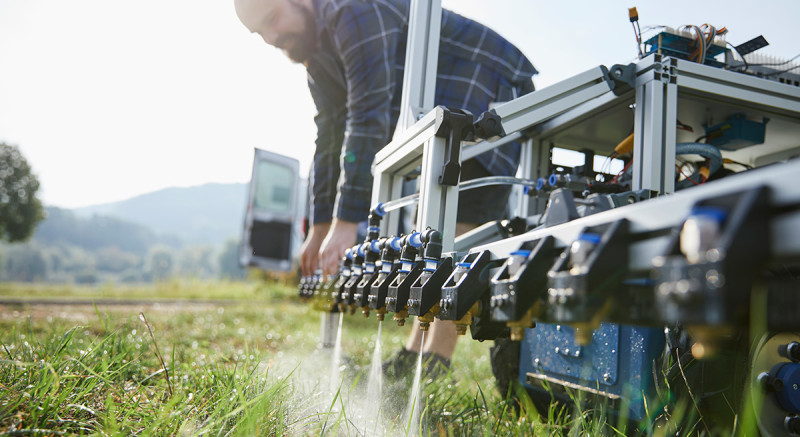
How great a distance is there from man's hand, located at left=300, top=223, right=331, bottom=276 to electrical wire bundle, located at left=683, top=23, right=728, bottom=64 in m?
2.05

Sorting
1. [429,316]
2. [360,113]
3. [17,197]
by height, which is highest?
[17,197]

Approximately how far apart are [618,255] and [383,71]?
1.90 meters

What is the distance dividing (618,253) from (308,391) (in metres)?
1.36

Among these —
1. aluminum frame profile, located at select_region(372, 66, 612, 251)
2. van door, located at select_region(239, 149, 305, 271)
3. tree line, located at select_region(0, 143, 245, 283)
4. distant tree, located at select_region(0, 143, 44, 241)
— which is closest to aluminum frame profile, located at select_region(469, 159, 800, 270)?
aluminum frame profile, located at select_region(372, 66, 612, 251)

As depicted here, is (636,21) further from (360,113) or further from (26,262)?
(26,262)

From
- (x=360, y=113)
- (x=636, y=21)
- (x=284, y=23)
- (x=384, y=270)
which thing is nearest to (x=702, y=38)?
(x=636, y=21)

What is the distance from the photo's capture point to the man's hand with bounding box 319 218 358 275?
2.34 meters

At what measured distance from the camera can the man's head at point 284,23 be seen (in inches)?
111

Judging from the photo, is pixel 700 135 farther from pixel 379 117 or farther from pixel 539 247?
pixel 539 247

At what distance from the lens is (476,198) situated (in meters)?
2.58

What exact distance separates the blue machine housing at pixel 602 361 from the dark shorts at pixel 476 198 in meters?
0.88

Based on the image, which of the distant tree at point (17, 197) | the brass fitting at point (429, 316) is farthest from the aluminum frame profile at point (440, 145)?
the distant tree at point (17, 197)

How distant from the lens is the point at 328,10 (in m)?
2.50

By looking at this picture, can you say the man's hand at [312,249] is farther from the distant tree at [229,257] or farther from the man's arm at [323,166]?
the distant tree at [229,257]
